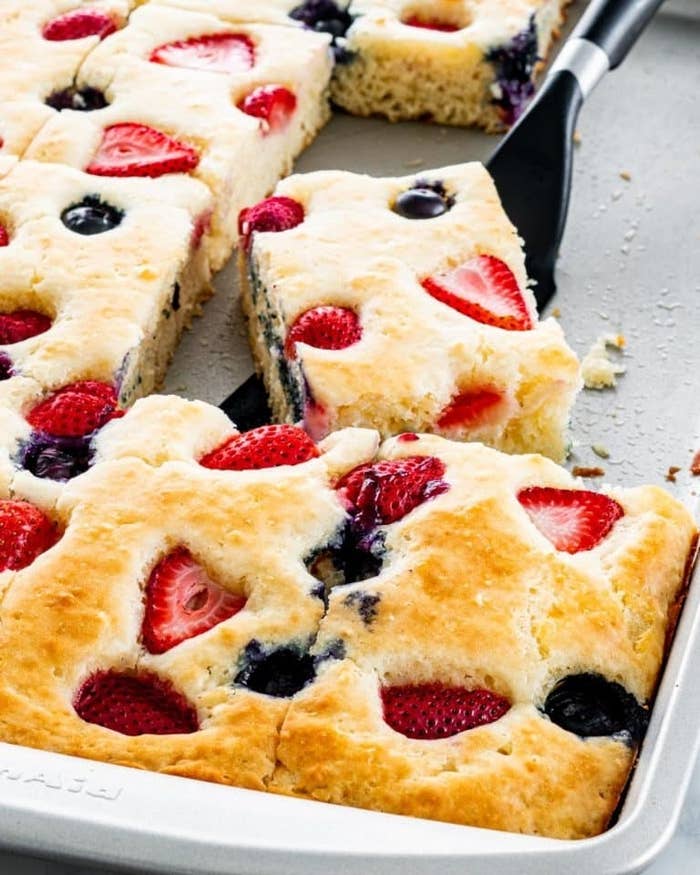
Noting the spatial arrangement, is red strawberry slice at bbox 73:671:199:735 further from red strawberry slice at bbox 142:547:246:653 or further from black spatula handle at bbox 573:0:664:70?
black spatula handle at bbox 573:0:664:70

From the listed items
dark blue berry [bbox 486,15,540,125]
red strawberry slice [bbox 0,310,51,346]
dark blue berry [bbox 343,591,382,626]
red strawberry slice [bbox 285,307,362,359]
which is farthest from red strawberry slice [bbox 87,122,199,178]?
dark blue berry [bbox 343,591,382,626]

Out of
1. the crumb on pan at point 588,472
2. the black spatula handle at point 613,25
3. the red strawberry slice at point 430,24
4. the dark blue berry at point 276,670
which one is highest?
the black spatula handle at point 613,25

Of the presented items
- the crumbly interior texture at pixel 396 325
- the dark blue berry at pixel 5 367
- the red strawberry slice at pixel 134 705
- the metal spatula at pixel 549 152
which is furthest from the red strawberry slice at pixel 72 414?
the metal spatula at pixel 549 152

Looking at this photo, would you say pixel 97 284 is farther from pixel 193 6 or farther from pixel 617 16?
pixel 617 16

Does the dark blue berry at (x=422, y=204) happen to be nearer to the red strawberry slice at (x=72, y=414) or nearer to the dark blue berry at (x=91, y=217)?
the dark blue berry at (x=91, y=217)

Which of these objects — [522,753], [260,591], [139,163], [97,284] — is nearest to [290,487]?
[260,591]

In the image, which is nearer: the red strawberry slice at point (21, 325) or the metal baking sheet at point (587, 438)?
the metal baking sheet at point (587, 438)

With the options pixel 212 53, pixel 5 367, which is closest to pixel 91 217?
pixel 5 367
